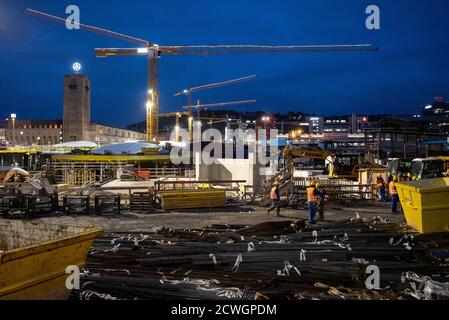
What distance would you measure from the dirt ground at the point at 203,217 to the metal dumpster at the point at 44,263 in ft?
23.0

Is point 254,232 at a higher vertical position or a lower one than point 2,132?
lower

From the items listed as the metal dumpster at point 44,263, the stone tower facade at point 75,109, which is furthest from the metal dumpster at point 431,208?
the stone tower facade at point 75,109

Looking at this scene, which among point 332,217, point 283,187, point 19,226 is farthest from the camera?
point 283,187

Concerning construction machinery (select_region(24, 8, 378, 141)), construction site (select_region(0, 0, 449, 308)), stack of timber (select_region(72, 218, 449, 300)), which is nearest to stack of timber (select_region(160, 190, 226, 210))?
construction site (select_region(0, 0, 449, 308))

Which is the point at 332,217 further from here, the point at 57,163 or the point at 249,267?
the point at 57,163

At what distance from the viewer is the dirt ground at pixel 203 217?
13.9 metres

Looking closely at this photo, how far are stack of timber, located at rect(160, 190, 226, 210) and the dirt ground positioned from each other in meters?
0.60

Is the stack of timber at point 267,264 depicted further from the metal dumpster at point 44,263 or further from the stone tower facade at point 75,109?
the stone tower facade at point 75,109

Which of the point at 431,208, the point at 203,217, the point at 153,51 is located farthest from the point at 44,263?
the point at 153,51

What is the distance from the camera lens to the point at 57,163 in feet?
138

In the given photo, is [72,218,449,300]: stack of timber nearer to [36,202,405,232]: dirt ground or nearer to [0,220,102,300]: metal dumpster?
[0,220,102,300]: metal dumpster

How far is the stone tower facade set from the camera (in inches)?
3922
